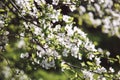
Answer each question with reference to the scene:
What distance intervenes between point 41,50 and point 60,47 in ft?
0.80

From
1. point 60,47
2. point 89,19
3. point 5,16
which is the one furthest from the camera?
point 89,19

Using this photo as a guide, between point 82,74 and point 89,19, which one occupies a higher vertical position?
point 89,19

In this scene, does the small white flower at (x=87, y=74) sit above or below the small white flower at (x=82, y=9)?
below

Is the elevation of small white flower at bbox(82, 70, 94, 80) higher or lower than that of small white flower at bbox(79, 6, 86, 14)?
lower

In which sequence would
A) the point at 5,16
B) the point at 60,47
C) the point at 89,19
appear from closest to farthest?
1. the point at 60,47
2. the point at 5,16
3. the point at 89,19

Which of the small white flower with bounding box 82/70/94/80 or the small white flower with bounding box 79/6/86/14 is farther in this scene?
the small white flower with bounding box 79/6/86/14

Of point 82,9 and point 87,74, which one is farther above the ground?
point 82,9

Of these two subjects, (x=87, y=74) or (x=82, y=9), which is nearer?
→ (x=87, y=74)

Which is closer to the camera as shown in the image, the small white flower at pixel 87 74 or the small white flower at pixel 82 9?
the small white flower at pixel 87 74

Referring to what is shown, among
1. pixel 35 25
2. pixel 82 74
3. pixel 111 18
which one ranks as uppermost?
pixel 111 18

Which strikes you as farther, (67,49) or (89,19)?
(89,19)

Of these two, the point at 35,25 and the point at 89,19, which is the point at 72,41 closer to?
the point at 35,25

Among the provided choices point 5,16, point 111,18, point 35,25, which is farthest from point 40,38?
point 111,18

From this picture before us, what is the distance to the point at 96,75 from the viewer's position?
10.8 ft
